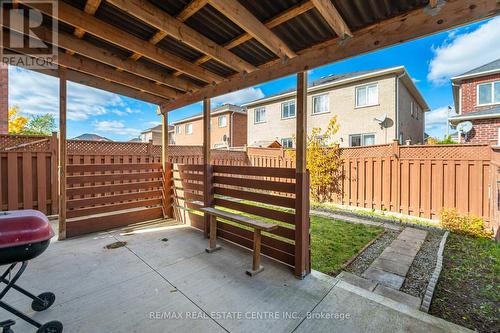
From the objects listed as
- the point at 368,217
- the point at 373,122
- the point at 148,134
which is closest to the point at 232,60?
the point at 368,217

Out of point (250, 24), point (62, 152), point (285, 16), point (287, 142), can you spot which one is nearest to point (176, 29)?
point (250, 24)

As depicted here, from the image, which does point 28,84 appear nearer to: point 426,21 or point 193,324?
point 193,324

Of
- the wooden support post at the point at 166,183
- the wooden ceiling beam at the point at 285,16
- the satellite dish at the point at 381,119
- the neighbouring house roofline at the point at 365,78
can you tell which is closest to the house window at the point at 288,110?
the neighbouring house roofline at the point at 365,78

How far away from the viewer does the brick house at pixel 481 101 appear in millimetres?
9297

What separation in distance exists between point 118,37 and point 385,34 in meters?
→ 3.04

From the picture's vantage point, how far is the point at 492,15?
5.64 feet

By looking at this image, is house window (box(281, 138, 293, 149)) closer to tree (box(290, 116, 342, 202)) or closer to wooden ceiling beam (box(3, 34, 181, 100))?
tree (box(290, 116, 342, 202))

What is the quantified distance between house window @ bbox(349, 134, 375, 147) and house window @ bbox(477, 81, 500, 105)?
531 centimetres

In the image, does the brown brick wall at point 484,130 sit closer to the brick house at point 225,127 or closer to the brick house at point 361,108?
the brick house at point 361,108

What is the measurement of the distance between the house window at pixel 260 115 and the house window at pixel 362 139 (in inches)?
230

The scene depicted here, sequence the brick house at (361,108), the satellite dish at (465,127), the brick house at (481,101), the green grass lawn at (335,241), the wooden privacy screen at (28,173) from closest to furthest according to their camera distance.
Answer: the green grass lawn at (335,241)
the wooden privacy screen at (28,173)
the brick house at (481,101)
the satellite dish at (465,127)
the brick house at (361,108)

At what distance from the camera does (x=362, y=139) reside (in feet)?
36.9

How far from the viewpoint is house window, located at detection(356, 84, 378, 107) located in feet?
35.3

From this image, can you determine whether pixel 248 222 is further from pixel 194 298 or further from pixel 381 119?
pixel 381 119
